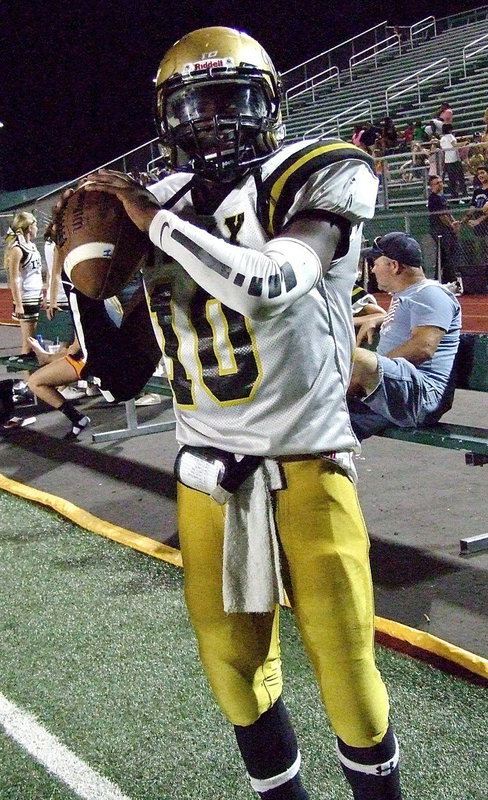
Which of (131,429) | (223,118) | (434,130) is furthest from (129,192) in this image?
(434,130)

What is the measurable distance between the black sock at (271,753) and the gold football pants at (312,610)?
4 cm

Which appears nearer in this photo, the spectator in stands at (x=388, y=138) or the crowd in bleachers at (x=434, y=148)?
the crowd in bleachers at (x=434, y=148)

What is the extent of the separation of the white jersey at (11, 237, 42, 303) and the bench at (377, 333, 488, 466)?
5.37m

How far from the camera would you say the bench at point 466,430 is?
147 inches

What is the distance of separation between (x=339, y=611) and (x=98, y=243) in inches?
34.7

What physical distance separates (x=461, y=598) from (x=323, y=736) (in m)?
1.07

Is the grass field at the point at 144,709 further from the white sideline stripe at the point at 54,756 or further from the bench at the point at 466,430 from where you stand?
the bench at the point at 466,430

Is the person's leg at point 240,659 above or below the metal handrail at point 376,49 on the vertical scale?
below

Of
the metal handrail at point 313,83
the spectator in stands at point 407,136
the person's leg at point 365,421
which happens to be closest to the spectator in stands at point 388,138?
the spectator in stands at point 407,136

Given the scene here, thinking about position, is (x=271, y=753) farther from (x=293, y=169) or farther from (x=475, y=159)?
(x=475, y=159)

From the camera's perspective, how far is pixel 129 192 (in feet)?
5.51

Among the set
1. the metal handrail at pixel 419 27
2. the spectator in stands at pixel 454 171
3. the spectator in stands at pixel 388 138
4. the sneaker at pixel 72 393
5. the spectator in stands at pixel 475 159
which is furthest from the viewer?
the metal handrail at pixel 419 27

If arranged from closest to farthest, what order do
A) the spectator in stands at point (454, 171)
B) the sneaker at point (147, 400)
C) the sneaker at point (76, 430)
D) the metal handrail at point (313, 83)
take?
the sneaker at point (76, 430)
the sneaker at point (147, 400)
the spectator in stands at point (454, 171)
the metal handrail at point (313, 83)

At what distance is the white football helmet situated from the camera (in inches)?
66.3
